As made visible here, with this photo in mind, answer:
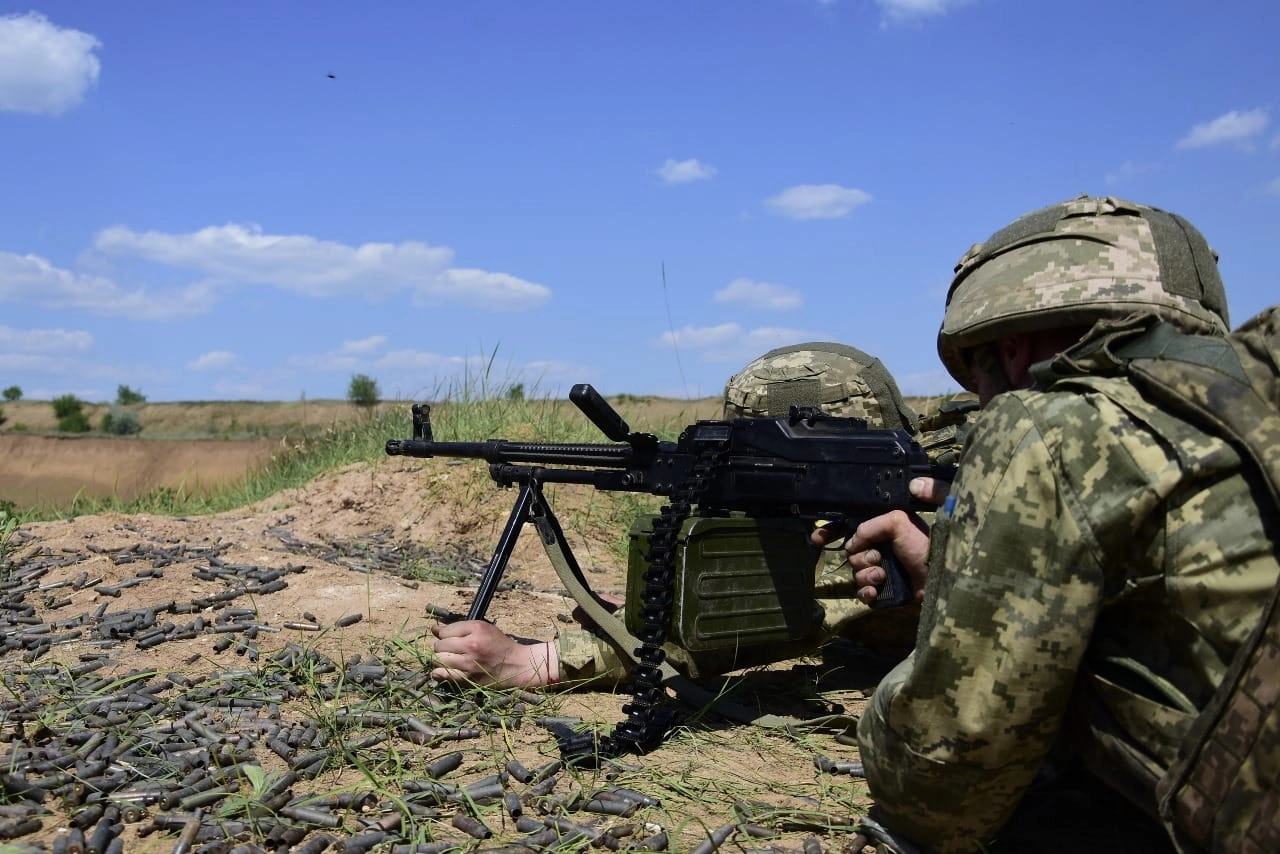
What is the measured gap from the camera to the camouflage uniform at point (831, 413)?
4594 millimetres

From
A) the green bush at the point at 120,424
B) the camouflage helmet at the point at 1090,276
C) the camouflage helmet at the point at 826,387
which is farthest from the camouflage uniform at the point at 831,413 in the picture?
the green bush at the point at 120,424

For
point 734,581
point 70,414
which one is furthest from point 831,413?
point 70,414

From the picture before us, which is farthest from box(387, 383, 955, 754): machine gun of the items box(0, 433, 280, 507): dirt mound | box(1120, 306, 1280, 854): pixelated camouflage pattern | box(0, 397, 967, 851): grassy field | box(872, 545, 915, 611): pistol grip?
box(0, 433, 280, 507): dirt mound

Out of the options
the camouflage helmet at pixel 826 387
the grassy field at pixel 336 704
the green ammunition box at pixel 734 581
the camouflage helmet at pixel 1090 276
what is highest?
the camouflage helmet at pixel 1090 276

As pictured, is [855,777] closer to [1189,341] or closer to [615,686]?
[615,686]

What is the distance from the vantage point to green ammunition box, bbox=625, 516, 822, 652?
4.08 metres

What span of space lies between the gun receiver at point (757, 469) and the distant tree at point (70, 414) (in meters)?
38.5

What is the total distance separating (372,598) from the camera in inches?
234

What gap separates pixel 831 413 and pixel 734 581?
1.50 metres

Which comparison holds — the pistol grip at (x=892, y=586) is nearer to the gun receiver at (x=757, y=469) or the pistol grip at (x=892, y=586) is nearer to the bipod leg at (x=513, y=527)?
the gun receiver at (x=757, y=469)

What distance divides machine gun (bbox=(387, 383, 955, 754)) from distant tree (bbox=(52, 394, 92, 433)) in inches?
1531

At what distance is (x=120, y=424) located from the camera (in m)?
38.2

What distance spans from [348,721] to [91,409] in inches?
1733

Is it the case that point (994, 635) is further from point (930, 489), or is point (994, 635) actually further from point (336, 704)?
point (336, 704)
